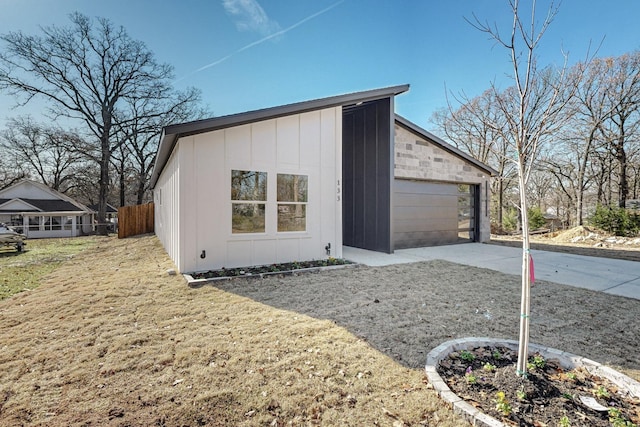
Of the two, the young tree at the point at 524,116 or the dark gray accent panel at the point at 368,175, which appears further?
the dark gray accent panel at the point at 368,175

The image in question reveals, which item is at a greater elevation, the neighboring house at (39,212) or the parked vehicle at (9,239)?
the neighboring house at (39,212)

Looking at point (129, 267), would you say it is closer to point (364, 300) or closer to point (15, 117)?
point (364, 300)

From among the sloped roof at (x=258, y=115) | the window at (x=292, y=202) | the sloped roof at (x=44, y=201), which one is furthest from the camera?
the sloped roof at (x=44, y=201)

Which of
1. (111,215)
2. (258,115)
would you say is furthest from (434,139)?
(111,215)

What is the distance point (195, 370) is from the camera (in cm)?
250

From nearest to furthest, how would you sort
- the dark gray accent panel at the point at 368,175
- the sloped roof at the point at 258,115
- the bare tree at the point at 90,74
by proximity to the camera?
1. the sloped roof at the point at 258,115
2. the dark gray accent panel at the point at 368,175
3. the bare tree at the point at 90,74

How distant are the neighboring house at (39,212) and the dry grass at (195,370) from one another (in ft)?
66.1

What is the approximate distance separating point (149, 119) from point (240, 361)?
24.6m

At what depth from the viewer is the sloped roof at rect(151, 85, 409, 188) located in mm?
5484

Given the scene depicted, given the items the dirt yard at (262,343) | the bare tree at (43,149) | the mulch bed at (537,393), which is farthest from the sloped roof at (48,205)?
the mulch bed at (537,393)

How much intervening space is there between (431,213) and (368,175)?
293 cm

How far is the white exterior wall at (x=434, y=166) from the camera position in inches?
375

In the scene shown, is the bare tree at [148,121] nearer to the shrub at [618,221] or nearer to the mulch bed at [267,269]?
the mulch bed at [267,269]

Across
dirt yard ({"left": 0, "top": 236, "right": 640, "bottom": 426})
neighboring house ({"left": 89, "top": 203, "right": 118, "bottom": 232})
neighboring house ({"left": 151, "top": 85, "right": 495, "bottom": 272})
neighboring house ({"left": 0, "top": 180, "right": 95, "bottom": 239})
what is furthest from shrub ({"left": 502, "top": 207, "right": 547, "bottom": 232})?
neighboring house ({"left": 0, "top": 180, "right": 95, "bottom": 239})
